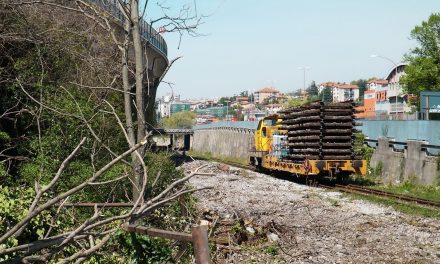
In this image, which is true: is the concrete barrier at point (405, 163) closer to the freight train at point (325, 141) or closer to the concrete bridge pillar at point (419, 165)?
the concrete bridge pillar at point (419, 165)

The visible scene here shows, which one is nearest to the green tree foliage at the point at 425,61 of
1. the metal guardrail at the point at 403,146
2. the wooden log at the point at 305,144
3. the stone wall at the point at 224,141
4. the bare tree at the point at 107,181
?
the stone wall at the point at 224,141

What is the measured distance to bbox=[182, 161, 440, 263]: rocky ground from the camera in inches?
380

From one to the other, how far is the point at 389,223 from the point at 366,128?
20852 mm

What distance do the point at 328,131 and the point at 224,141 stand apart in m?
43.0

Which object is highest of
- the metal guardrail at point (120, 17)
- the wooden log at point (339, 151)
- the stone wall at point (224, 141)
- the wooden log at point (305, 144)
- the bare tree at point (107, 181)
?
the metal guardrail at point (120, 17)

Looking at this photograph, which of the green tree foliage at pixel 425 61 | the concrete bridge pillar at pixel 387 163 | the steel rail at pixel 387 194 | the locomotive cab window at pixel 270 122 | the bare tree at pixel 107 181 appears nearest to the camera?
the bare tree at pixel 107 181

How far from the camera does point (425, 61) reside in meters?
63.4

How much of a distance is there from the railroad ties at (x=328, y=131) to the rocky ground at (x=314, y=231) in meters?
4.98

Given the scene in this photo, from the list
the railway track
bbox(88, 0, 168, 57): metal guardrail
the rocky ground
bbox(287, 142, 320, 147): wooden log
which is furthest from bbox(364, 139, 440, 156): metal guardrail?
bbox(88, 0, 168, 57): metal guardrail

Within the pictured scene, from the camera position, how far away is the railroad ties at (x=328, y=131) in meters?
21.9

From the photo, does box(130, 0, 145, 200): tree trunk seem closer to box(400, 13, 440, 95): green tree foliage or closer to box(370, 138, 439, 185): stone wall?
box(370, 138, 439, 185): stone wall

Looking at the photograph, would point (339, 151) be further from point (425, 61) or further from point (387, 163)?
point (425, 61)

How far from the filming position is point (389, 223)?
12766 millimetres

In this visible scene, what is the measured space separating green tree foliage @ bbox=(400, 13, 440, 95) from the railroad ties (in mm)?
44453
